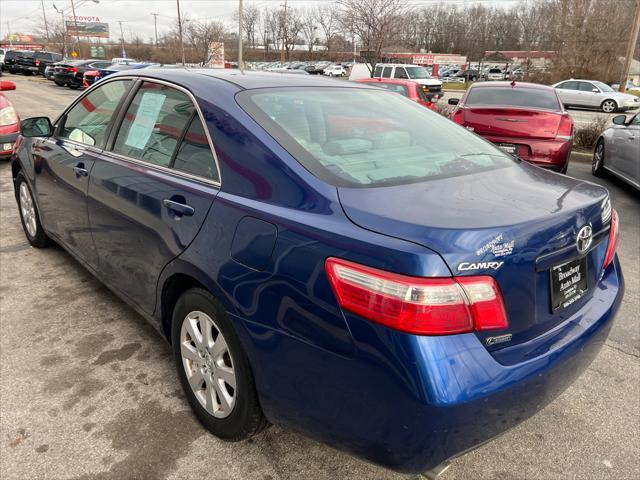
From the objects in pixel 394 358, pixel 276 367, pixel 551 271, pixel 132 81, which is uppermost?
pixel 132 81

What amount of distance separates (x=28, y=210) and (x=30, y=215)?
2.5 inches

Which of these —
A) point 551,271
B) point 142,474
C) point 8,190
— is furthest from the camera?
point 8,190

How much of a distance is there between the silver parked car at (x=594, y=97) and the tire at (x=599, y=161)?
59.7 ft

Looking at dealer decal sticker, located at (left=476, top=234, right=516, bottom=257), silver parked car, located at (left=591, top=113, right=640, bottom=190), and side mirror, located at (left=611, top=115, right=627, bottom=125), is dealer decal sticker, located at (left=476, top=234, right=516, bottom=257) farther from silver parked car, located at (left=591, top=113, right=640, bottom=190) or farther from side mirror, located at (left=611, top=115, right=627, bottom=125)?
side mirror, located at (left=611, top=115, right=627, bottom=125)

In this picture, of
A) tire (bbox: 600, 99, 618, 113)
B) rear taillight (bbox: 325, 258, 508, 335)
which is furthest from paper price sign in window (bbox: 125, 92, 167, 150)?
tire (bbox: 600, 99, 618, 113)

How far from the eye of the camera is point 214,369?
216 cm

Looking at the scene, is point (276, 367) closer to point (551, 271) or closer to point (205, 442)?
point (205, 442)

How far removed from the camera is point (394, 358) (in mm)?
1480

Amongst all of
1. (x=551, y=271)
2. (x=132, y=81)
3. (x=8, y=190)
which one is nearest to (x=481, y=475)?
(x=551, y=271)

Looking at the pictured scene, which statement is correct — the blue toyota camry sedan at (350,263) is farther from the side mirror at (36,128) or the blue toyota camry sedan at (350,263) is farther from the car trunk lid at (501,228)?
the side mirror at (36,128)

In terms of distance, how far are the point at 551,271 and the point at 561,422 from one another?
116 cm

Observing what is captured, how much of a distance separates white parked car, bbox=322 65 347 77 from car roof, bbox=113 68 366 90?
153ft

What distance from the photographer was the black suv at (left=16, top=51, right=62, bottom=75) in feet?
120

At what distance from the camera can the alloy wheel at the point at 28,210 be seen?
4.32 m
